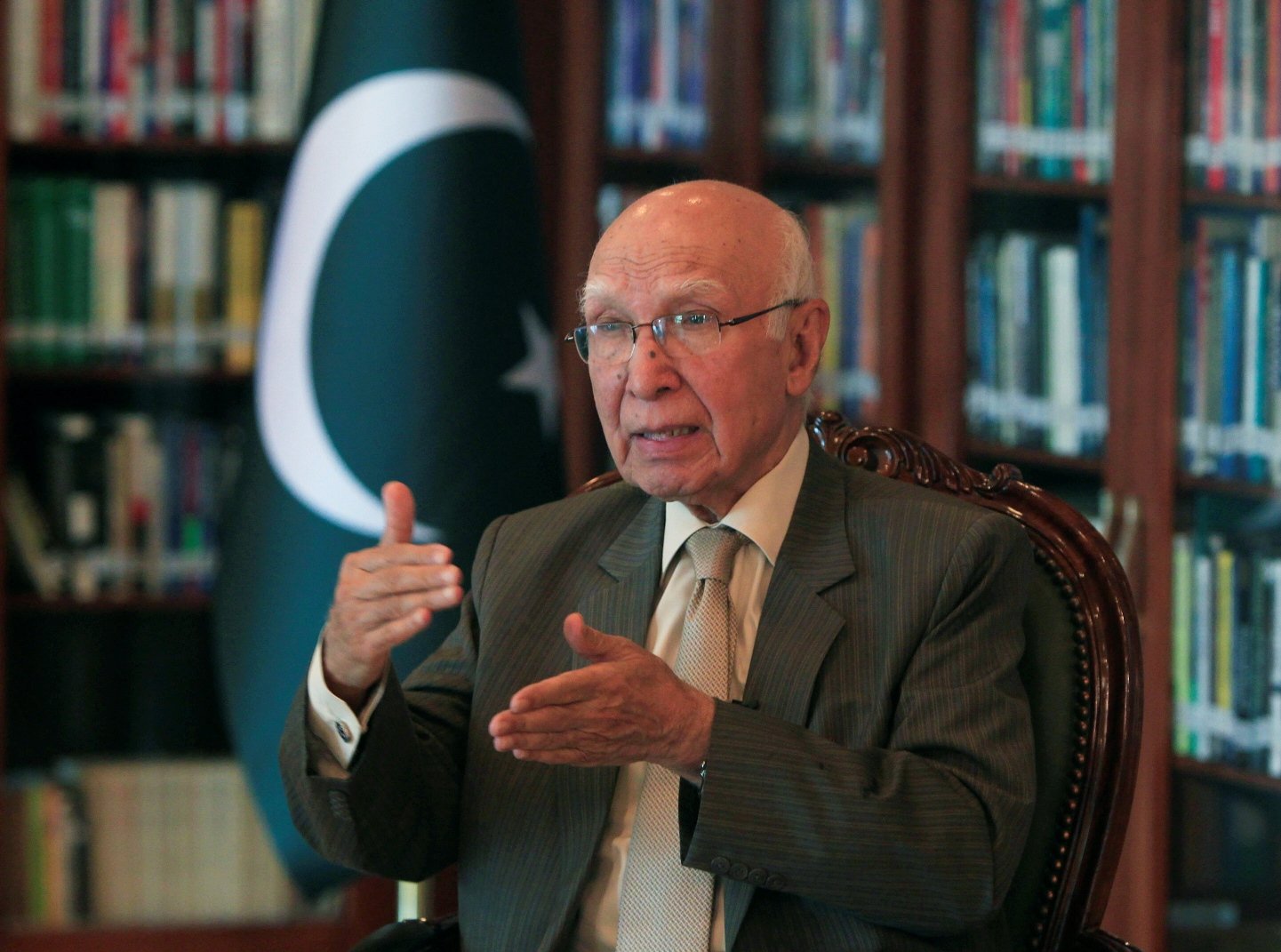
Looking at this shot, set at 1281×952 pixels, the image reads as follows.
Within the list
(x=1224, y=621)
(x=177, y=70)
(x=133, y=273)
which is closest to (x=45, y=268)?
(x=133, y=273)

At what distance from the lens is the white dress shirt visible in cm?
151

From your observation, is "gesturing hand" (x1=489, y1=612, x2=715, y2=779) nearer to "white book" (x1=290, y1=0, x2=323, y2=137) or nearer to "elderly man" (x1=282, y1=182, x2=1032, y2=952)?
"elderly man" (x1=282, y1=182, x2=1032, y2=952)

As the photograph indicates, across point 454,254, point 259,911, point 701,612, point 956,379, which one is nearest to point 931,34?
point 956,379

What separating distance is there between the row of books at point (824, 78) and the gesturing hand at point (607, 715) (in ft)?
6.62

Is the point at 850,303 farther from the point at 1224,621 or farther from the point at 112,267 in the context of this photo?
the point at 112,267

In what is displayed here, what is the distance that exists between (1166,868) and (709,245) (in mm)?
1688

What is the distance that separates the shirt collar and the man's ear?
69 millimetres

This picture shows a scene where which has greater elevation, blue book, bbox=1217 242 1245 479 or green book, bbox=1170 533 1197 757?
blue book, bbox=1217 242 1245 479

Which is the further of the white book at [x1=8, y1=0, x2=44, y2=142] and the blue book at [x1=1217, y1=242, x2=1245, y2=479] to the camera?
the white book at [x1=8, y1=0, x2=44, y2=142]

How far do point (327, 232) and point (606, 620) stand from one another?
4.62 ft

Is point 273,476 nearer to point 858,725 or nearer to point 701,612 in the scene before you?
point 701,612

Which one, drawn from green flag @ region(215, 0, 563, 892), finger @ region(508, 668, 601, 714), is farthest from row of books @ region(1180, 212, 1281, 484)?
finger @ region(508, 668, 601, 714)

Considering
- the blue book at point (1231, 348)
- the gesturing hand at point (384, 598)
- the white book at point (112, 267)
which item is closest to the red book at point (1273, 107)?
the blue book at point (1231, 348)

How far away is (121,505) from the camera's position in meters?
3.32
